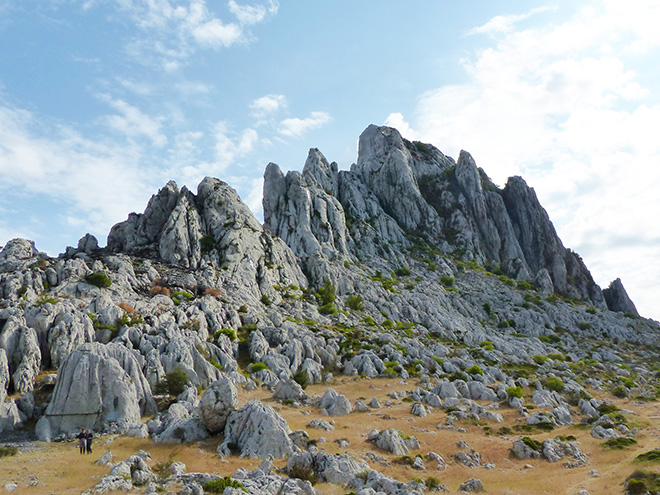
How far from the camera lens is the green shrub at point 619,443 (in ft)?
118

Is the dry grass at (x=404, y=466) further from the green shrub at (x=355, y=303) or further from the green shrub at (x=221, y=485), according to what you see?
the green shrub at (x=355, y=303)

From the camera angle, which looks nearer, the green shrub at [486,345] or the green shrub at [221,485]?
the green shrub at [221,485]

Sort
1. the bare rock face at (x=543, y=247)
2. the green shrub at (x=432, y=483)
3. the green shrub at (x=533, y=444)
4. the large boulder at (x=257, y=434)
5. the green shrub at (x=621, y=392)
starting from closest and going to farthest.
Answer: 1. the green shrub at (x=432, y=483)
2. the large boulder at (x=257, y=434)
3. the green shrub at (x=533, y=444)
4. the green shrub at (x=621, y=392)
5. the bare rock face at (x=543, y=247)

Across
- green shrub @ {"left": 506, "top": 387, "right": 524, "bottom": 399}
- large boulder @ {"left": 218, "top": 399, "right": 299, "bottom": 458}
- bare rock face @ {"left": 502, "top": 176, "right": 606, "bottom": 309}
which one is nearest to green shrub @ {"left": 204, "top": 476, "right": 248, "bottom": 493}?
large boulder @ {"left": 218, "top": 399, "right": 299, "bottom": 458}

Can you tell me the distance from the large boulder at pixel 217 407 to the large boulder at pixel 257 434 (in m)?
0.82

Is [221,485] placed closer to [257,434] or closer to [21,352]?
[257,434]

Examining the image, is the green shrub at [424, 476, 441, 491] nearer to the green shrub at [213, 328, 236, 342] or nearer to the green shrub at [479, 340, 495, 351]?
the green shrub at [213, 328, 236, 342]

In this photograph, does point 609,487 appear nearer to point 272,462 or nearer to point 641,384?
point 272,462

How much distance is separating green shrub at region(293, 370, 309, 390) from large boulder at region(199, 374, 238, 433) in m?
19.4

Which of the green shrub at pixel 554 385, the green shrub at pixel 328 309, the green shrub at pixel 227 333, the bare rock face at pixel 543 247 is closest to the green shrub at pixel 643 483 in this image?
the green shrub at pixel 554 385

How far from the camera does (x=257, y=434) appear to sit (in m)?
30.4

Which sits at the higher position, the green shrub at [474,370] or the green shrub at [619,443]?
the green shrub at [474,370]

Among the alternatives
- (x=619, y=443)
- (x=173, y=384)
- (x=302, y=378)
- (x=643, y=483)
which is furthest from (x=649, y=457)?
(x=173, y=384)

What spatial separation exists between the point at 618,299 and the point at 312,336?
12450 centimetres
